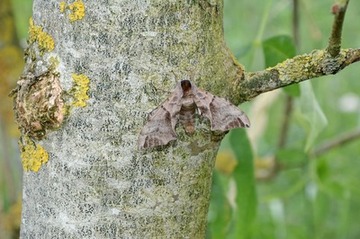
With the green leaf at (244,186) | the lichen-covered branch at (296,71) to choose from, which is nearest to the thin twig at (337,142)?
the green leaf at (244,186)

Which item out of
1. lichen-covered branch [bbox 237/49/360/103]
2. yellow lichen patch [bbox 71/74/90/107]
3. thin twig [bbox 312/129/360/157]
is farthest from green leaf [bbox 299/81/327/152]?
thin twig [bbox 312/129/360/157]

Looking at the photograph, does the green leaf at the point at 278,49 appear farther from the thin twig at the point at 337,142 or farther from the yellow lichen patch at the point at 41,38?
the thin twig at the point at 337,142

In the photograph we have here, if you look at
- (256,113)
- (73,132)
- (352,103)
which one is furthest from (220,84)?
(352,103)

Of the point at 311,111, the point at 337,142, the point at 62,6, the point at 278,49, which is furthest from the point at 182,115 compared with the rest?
the point at 337,142

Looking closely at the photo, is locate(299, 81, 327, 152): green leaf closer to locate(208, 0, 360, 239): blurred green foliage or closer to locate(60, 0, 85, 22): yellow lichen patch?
locate(208, 0, 360, 239): blurred green foliage

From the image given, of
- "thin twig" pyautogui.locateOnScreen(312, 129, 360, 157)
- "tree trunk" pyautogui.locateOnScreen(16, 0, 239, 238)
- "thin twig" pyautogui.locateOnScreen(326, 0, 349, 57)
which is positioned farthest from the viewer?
"thin twig" pyautogui.locateOnScreen(312, 129, 360, 157)

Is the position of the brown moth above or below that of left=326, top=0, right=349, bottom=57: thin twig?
below

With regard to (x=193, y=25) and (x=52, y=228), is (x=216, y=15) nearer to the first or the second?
(x=193, y=25)
